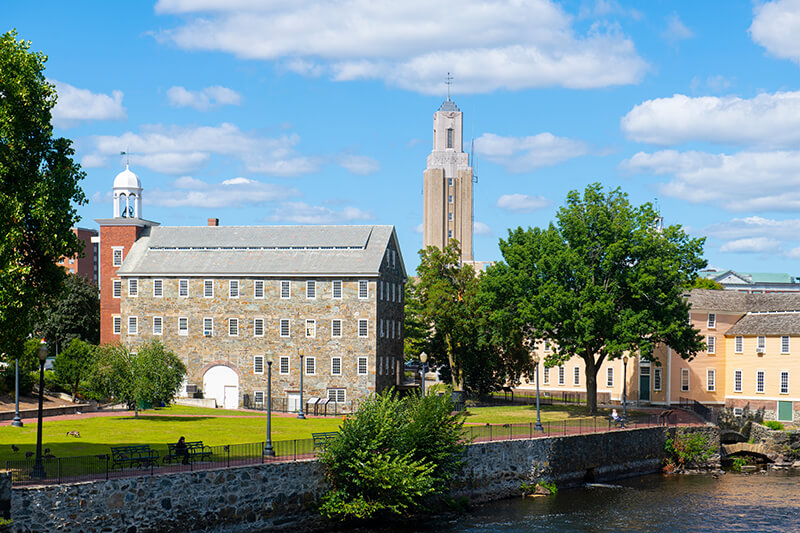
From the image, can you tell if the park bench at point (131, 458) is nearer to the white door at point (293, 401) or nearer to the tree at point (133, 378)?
the tree at point (133, 378)

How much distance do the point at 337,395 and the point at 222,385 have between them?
30.0 ft

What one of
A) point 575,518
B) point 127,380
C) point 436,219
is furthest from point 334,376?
point 436,219

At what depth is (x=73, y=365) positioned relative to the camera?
6275 cm

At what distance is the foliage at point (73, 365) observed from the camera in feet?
206

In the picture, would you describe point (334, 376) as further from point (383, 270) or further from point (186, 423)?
point (186, 423)

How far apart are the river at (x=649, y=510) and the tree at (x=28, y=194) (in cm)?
1686

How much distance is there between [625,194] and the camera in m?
62.4

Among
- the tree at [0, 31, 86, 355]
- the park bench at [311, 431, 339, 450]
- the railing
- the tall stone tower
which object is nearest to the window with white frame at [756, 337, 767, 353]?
the railing

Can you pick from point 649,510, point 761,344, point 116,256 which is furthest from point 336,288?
point 761,344

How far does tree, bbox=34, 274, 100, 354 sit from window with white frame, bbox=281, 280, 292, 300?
87.2 feet

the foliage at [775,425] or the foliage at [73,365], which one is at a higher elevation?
the foliage at [73,365]

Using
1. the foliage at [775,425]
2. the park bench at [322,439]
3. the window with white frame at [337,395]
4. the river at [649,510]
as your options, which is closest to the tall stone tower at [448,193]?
the window with white frame at [337,395]

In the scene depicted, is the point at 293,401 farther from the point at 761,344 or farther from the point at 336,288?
the point at 761,344

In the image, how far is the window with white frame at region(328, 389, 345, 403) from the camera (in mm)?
66500
